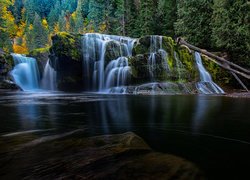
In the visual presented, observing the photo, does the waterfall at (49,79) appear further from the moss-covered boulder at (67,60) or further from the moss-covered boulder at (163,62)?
the moss-covered boulder at (163,62)

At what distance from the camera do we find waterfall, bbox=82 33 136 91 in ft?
83.1

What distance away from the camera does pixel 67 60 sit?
26672mm

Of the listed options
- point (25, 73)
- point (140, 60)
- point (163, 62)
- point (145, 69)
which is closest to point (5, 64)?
point (25, 73)

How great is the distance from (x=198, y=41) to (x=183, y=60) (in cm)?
700

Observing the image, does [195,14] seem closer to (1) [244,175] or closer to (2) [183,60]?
(2) [183,60]

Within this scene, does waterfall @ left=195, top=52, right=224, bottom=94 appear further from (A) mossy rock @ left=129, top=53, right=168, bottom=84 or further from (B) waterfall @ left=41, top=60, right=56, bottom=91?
(B) waterfall @ left=41, top=60, right=56, bottom=91

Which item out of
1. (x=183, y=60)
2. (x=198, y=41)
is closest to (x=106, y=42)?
(x=183, y=60)

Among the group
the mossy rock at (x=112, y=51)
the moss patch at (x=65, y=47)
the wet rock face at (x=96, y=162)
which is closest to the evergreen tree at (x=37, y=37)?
the moss patch at (x=65, y=47)

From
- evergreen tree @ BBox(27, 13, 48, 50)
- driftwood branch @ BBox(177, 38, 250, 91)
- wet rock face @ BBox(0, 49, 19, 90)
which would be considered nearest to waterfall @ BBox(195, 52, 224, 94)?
driftwood branch @ BBox(177, 38, 250, 91)

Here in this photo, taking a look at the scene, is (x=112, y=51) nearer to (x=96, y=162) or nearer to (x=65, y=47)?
(x=65, y=47)

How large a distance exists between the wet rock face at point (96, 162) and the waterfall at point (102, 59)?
67.5 ft

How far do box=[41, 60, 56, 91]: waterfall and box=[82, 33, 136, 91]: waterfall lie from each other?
4303mm

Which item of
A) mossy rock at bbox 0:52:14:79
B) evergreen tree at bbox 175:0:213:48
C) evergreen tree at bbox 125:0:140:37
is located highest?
evergreen tree at bbox 125:0:140:37

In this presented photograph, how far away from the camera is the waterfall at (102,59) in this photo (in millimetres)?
25344
